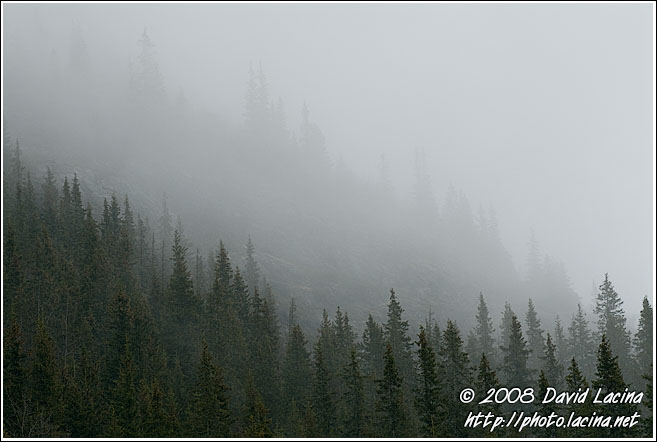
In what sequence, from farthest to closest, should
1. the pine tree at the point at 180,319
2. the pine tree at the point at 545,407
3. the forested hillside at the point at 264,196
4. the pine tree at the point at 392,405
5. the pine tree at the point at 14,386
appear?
the forested hillside at the point at 264,196, the pine tree at the point at 180,319, the pine tree at the point at 392,405, the pine tree at the point at 545,407, the pine tree at the point at 14,386

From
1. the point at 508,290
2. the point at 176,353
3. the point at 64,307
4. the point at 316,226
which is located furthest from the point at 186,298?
the point at 508,290

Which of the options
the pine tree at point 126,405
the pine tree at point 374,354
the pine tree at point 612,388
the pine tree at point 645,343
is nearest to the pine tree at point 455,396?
the pine tree at point 612,388

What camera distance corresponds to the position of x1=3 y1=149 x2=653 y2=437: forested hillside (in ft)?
124

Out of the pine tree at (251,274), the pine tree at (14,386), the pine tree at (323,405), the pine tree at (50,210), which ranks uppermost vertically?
the pine tree at (50,210)

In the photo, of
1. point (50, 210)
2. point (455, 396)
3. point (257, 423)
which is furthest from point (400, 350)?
point (50, 210)

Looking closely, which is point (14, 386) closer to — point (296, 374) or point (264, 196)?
point (296, 374)

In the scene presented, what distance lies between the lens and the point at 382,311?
3728 inches

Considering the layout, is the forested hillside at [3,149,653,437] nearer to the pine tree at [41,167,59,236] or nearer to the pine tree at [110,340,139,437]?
the pine tree at [110,340,139,437]

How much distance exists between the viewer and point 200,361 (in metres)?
50.6

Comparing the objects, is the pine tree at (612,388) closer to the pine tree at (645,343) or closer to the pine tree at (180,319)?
the pine tree at (645,343)

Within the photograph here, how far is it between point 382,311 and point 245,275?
86.0 ft

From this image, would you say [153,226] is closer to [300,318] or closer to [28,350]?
[300,318]

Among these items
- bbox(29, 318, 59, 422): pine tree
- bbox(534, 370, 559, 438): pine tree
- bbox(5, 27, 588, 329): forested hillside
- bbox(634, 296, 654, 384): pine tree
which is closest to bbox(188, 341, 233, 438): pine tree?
bbox(29, 318, 59, 422): pine tree

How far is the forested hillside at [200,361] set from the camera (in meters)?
37.9
